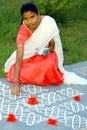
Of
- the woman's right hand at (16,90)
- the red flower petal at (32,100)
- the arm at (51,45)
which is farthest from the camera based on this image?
the arm at (51,45)

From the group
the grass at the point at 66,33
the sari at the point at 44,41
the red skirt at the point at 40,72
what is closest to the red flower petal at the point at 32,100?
the red skirt at the point at 40,72

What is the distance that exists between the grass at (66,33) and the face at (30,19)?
787mm

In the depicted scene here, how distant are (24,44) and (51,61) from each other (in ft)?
1.24

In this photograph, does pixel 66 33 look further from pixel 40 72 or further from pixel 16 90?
pixel 16 90

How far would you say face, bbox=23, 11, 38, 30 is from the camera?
4.54 meters

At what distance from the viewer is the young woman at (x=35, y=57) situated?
15.1ft

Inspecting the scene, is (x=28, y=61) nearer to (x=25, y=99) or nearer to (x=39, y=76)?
(x=39, y=76)

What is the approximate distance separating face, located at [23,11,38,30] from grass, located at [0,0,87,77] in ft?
2.58

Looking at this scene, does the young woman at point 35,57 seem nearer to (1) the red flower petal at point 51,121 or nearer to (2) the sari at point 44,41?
(2) the sari at point 44,41

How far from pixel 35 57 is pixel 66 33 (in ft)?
6.84

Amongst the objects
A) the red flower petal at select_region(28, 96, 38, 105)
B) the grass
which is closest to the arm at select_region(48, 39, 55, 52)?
the grass

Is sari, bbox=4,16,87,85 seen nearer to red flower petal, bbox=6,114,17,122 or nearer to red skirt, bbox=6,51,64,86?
red skirt, bbox=6,51,64,86

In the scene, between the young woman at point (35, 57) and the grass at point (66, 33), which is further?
the grass at point (66, 33)

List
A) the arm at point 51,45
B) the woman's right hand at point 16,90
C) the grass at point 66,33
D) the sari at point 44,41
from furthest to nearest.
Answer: the grass at point 66,33
the arm at point 51,45
the sari at point 44,41
the woman's right hand at point 16,90
